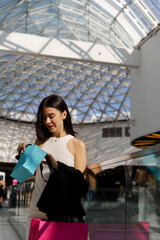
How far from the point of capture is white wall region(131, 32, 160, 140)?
802 inches

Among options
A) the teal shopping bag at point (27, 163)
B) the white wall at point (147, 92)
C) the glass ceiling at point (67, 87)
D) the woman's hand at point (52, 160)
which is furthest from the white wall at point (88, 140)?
the teal shopping bag at point (27, 163)

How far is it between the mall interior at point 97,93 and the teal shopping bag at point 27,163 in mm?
1866

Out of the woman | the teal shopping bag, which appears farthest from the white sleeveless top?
the teal shopping bag

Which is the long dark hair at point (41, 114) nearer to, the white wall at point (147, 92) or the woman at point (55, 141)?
the woman at point (55, 141)

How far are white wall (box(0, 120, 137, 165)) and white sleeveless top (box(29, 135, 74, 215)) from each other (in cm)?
5282

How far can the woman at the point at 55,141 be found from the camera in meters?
2.32

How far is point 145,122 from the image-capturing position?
71.6 feet

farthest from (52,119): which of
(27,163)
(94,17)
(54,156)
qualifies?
(94,17)

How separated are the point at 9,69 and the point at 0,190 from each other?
22.0 m

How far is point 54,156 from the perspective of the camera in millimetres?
2383

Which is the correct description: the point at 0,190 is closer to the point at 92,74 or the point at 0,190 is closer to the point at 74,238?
the point at 92,74

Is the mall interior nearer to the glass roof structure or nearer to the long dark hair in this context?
the glass roof structure

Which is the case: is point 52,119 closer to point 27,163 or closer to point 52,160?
point 52,160

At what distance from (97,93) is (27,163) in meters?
53.4
